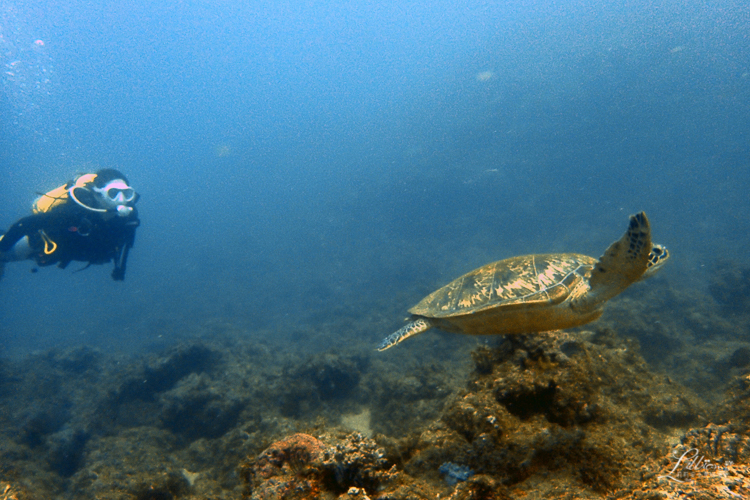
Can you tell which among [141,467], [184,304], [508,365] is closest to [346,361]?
[141,467]

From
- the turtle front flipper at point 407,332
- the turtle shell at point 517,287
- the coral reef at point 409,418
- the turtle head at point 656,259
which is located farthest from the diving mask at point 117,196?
the turtle head at point 656,259

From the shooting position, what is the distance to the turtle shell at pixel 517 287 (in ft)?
10.6

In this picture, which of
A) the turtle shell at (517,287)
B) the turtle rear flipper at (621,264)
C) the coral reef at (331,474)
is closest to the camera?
the coral reef at (331,474)

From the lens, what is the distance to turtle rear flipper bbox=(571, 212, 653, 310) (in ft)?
8.42

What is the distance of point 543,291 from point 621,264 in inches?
29.4

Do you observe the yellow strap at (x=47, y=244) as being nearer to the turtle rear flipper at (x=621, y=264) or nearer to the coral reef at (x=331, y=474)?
the coral reef at (x=331, y=474)

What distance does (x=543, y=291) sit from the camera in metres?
3.27

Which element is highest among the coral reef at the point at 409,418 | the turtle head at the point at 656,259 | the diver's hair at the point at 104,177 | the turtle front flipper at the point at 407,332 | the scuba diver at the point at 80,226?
the diver's hair at the point at 104,177

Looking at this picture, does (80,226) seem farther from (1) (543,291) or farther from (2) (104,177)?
(1) (543,291)

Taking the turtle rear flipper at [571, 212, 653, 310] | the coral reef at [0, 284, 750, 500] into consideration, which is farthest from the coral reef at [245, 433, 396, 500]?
the turtle rear flipper at [571, 212, 653, 310]

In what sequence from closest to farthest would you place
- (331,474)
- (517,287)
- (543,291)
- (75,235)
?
(331,474), (543,291), (517,287), (75,235)

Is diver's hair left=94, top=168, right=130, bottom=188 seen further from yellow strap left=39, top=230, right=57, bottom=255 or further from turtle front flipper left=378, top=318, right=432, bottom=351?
turtle front flipper left=378, top=318, right=432, bottom=351

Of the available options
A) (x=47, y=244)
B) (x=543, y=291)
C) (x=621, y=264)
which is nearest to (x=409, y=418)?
(x=543, y=291)

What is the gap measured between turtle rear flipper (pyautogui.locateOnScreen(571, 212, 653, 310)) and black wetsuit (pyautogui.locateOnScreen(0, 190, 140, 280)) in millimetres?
10103
